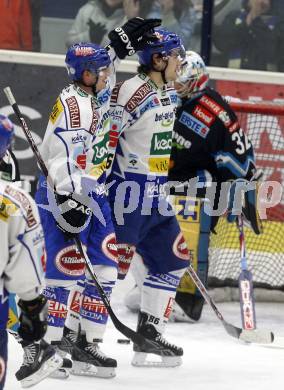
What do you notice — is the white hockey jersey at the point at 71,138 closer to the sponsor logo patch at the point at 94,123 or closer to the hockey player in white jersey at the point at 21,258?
the sponsor logo patch at the point at 94,123

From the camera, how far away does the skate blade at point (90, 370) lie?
219 inches

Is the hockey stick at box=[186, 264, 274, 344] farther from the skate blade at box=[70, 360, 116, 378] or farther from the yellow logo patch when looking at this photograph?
the skate blade at box=[70, 360, 116, 378]

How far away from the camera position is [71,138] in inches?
206

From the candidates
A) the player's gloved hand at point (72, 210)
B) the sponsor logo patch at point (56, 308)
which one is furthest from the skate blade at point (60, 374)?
the player's gloved hand at point (72, 210)

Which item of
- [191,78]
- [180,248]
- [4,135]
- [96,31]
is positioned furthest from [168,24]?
[4,135]

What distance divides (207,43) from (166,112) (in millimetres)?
2633

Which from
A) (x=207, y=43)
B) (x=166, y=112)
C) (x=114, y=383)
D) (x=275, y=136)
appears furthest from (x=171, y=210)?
(x=207, y=43)

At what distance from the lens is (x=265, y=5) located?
8273 millimetres

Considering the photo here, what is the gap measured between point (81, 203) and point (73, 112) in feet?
1.20

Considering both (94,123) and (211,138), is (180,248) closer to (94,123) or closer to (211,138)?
(94,123)

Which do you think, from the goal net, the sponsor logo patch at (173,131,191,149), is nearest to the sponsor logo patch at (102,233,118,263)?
the sponsor logo patch at (173,131,191,149)

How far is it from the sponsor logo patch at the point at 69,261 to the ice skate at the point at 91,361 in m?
0.35

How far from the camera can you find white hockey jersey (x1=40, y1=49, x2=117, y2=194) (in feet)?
17.1

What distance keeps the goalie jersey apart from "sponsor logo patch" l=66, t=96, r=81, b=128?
148cm
